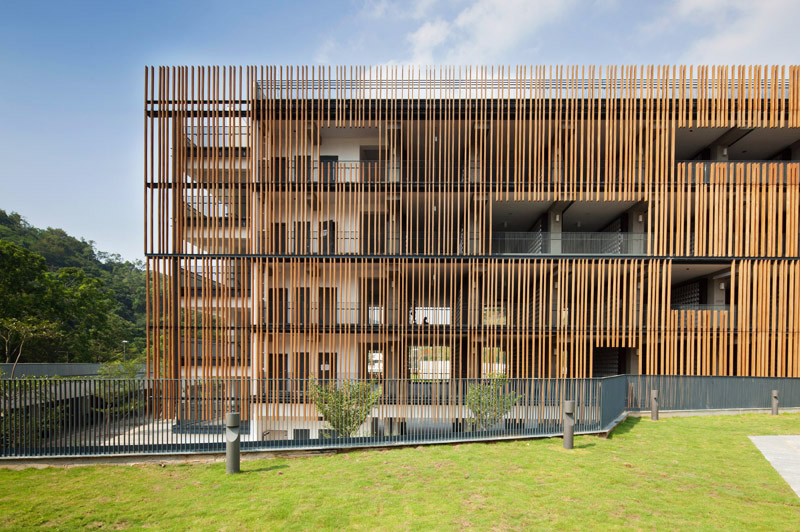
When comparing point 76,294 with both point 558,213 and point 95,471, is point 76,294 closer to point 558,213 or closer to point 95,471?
point 95,471

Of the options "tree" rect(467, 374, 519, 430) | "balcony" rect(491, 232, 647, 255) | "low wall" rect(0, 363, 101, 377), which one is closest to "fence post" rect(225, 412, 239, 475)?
"tree" rect(467, 374, 519, 430)

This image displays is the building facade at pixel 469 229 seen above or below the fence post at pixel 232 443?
above

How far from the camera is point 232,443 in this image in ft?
27.8

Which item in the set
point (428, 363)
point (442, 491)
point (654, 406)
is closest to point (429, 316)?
point (428, 363)

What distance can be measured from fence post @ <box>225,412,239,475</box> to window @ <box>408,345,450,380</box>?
30.0ft

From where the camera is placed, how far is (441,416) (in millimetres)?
10586

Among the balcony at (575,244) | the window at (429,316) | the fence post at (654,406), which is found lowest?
the fence post at (654,406)

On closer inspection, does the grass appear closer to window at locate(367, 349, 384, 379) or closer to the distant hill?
window at locate(367, 349, 384, 379)

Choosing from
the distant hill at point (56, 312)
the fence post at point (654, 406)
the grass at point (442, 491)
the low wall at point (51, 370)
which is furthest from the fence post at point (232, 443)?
the distant hill at point (56, 312)

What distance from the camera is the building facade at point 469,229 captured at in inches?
650

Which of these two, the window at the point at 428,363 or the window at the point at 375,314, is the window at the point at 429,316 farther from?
the window at the point at 375,314

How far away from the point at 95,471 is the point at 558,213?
1796cm

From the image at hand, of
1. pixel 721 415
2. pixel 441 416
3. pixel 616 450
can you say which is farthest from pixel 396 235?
pixel 721 415

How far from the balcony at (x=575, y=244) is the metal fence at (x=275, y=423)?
7547 mm
